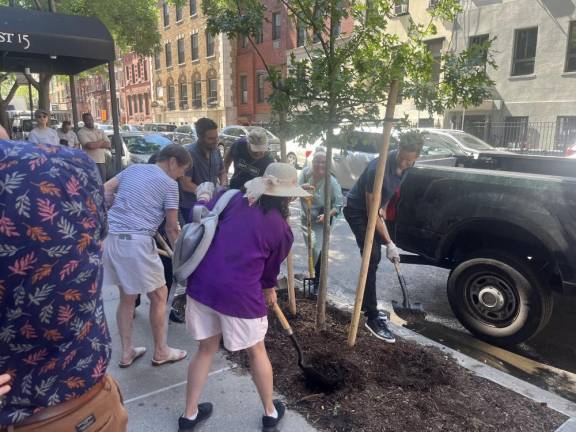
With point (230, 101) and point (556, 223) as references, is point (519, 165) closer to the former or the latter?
point (556, 223)

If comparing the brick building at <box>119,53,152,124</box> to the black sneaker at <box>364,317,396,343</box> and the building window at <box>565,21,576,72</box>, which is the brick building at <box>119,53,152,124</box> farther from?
the black sneaker at <box>364,317,396,343</box>

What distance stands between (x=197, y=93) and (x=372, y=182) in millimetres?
35312

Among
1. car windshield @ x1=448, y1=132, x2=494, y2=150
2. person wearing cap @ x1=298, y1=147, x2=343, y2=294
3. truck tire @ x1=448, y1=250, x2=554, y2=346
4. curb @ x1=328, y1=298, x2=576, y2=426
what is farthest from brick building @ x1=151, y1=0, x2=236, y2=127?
curb @ x1=328, y1=298, x2=576, y2=426

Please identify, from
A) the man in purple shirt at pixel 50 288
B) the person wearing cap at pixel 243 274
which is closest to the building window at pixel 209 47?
the person wearing cap at pixel 243 274

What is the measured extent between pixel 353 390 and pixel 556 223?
1.91 m

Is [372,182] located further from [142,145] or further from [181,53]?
[181,53]

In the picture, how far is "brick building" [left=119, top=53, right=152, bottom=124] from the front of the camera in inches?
1725

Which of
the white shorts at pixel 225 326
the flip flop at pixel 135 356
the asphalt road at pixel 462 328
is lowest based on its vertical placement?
the asphalt road at pixel 462 328

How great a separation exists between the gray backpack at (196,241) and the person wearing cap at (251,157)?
1.78 meters

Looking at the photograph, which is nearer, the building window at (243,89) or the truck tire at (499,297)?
the truck tire at (499,297)

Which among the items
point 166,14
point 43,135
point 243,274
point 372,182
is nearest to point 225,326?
point 243,274

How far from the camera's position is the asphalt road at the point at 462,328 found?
146 inches

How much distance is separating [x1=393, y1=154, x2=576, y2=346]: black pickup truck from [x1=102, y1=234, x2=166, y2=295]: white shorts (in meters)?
2.48

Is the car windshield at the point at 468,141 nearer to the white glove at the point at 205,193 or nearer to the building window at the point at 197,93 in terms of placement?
the white glove at the point at 205,193
